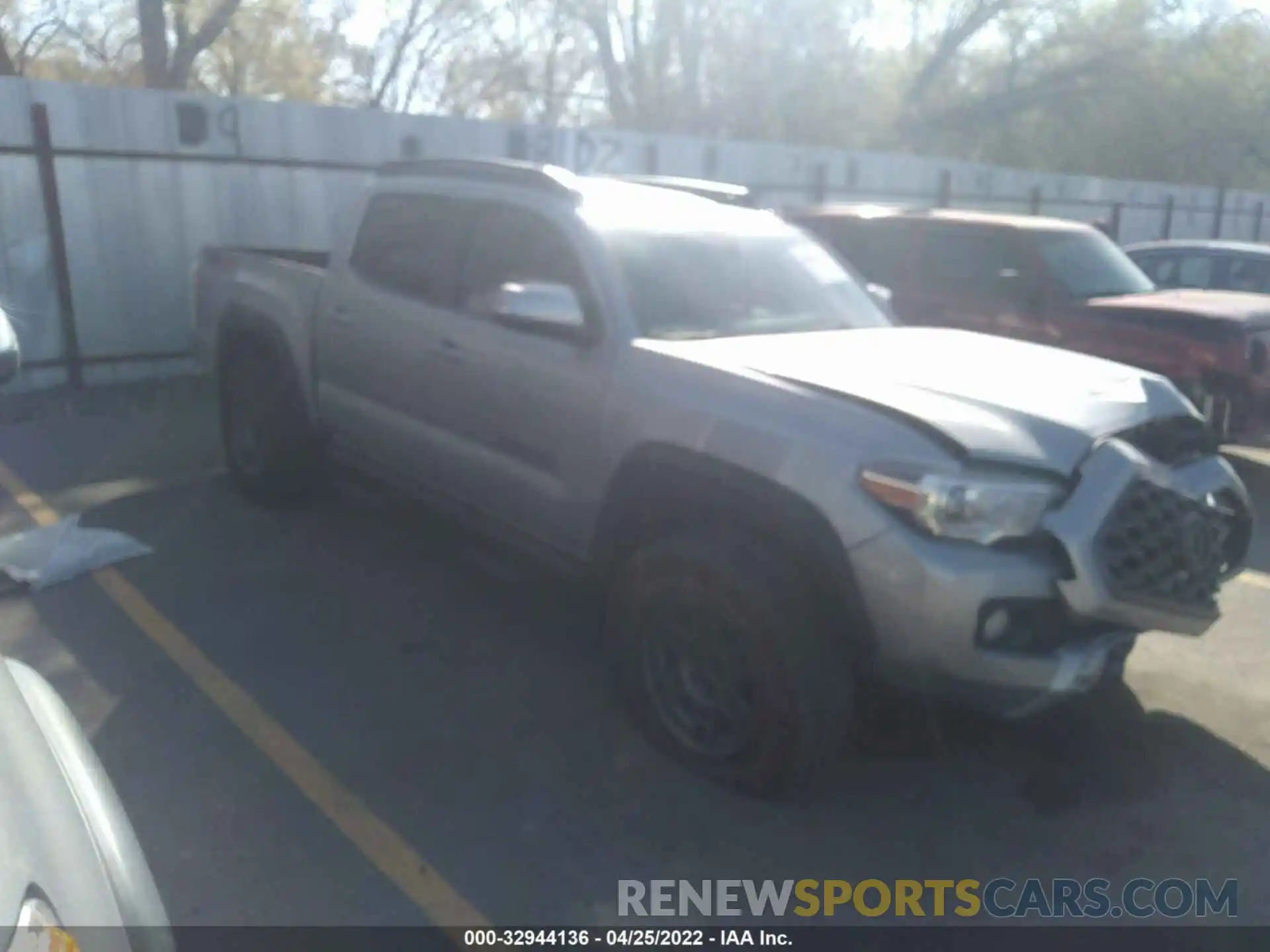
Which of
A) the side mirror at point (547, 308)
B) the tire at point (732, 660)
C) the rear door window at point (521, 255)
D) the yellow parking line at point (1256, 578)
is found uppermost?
the rear door window at point (521, 255)

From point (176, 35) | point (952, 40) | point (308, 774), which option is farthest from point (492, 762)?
point (952, 40)

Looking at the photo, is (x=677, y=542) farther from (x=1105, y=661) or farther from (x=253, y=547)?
(x=253, y=547)

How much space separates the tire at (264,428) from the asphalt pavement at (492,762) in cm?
54

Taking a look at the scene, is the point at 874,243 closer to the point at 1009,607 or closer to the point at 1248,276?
the point at 1248,276

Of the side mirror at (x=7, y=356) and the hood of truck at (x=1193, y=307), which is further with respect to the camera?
the hood of truck at (x=1193, y=307)

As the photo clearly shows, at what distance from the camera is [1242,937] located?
3326mm

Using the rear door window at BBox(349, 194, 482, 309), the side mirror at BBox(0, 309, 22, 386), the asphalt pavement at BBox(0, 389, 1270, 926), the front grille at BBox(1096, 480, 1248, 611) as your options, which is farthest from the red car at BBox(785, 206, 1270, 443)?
the side mirror at BBox(0, 309, 22, 386)

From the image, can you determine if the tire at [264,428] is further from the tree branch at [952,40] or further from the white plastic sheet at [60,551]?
the tree branch at [952,40]

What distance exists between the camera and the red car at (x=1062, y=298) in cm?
766

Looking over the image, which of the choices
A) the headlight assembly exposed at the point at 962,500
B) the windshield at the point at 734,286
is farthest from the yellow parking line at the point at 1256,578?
the headlight assembly exposed at the point at 962,500

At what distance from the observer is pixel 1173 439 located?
405 cm

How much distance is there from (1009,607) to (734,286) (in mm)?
1933

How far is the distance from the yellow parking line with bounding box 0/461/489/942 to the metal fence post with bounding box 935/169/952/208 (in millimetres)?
13991

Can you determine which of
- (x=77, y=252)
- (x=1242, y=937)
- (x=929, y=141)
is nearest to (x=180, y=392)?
(x=77, y=252)
